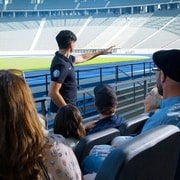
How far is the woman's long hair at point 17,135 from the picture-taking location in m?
1.63

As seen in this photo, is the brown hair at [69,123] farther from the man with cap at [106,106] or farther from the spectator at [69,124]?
the man with cap at [106,106]

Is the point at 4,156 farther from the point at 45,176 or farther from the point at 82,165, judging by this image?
the point at 82,165

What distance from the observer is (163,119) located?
2.46 m

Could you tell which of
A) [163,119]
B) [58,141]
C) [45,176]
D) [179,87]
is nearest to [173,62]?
[179,87]

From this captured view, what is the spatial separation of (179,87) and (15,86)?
1319mm

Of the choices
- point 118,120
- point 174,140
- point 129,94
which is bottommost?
point 129,94

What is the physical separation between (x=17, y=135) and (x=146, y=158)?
61 centimetres

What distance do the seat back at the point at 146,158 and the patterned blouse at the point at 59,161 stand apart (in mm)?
184

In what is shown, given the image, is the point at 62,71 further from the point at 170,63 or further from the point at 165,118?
the point at 165,118

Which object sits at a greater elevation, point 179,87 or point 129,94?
point 179,87

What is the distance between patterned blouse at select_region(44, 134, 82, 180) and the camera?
1839 millimetres

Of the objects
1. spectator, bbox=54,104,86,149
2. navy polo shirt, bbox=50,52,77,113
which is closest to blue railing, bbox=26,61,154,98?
navy polo shirt, bbox=50,52,77,113

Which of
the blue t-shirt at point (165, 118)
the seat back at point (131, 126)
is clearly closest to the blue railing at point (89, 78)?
the seat back at point (131, 126)

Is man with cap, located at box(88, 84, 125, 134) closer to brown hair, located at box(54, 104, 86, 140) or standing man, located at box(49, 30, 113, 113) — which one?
brown hair, located at box(54, 104, 86, 140)
